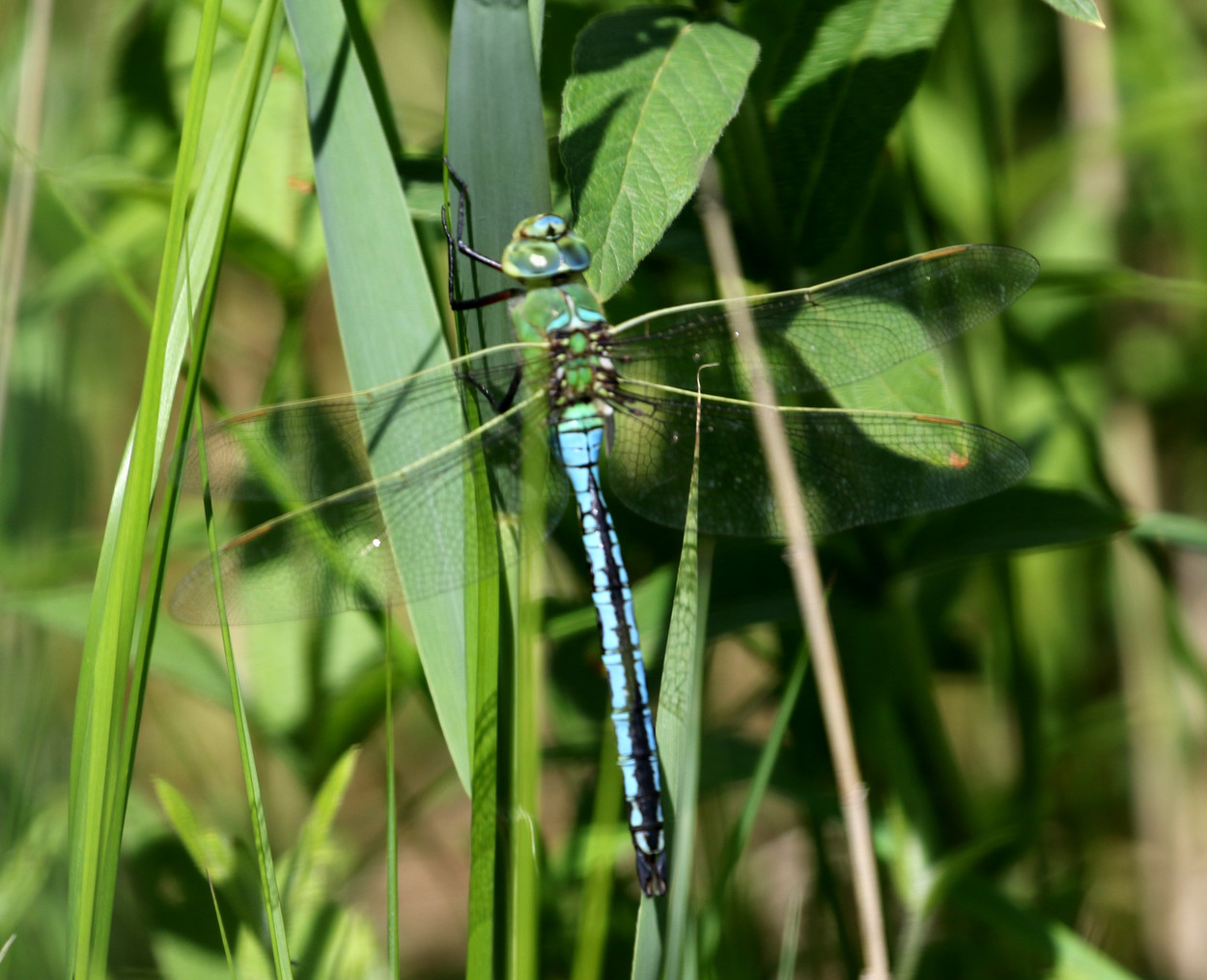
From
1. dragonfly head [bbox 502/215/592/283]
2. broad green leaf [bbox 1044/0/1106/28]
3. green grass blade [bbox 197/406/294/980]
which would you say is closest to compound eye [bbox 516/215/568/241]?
dragonfly head [bbox 502/215/592/283]

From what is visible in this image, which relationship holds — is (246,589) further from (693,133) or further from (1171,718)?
(1171,718)

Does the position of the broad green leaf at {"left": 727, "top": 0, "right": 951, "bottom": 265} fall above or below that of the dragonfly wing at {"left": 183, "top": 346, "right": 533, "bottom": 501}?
above

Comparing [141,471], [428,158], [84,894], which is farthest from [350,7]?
[84,894]

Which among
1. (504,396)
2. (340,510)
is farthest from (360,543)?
(504,396)

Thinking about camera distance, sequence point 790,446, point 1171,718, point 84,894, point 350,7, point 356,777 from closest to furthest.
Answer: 1. point 84,894
2. point 350,7
3. point 790,446
4. point 1171,718
5. point 356,777

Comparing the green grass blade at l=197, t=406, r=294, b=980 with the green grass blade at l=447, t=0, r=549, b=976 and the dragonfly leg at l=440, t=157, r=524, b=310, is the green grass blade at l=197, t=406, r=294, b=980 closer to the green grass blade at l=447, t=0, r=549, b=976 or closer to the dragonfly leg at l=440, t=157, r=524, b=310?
the green grass blade at l=447, t=0, r=549, b=976

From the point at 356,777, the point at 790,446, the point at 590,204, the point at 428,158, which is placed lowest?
the point at 356,777
